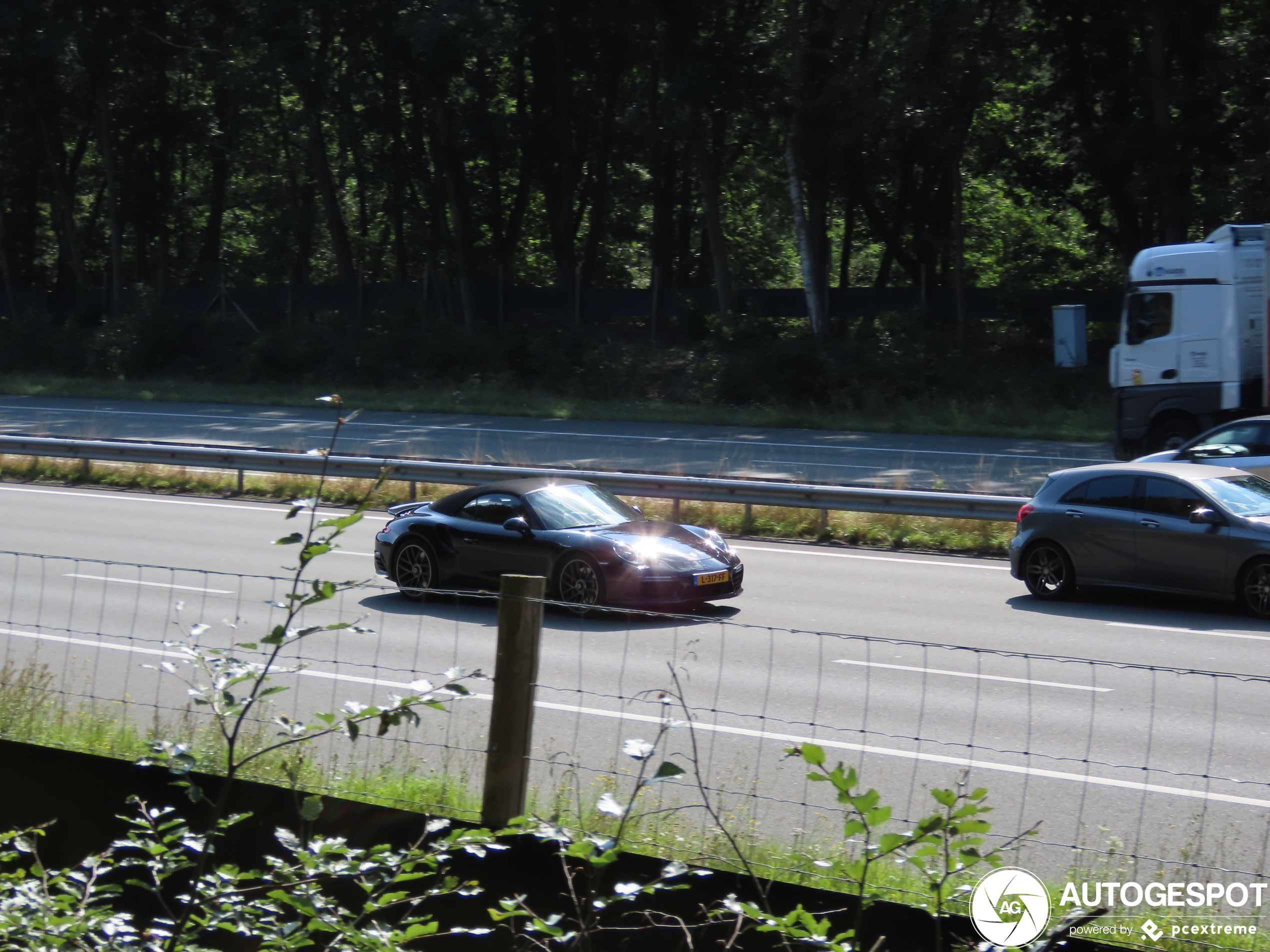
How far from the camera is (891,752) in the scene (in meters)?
7.66

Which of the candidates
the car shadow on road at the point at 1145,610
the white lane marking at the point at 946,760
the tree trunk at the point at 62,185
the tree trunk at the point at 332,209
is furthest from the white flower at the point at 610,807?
the tree trunk at the point at 62,185

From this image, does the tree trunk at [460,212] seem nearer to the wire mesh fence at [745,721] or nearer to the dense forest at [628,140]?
the dense forest at [628,140]

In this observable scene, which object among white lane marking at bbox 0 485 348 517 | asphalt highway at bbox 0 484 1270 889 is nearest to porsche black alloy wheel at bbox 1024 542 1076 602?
asphalt highway at bbox 0 484 1270 889

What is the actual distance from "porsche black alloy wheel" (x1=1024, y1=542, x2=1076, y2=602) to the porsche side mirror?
1.31m

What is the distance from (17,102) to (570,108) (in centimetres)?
2305

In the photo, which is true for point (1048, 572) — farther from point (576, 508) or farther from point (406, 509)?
A: point (406, 509)

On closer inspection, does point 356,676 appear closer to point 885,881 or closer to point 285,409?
point 885,881

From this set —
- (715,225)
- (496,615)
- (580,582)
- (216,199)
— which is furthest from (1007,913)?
(216,199)

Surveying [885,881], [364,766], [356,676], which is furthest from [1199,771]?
[356,676]

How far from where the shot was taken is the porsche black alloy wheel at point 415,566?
12922 mm

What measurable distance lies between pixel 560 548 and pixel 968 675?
408 cm

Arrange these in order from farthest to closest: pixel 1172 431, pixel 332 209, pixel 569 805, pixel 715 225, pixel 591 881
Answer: pixel 332 209
pixel 715 225
pixel 1172 431
pixel 569 805
pixel 591 881

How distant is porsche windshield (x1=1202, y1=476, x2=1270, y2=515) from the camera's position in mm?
11984

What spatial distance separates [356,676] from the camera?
30.9 ft
